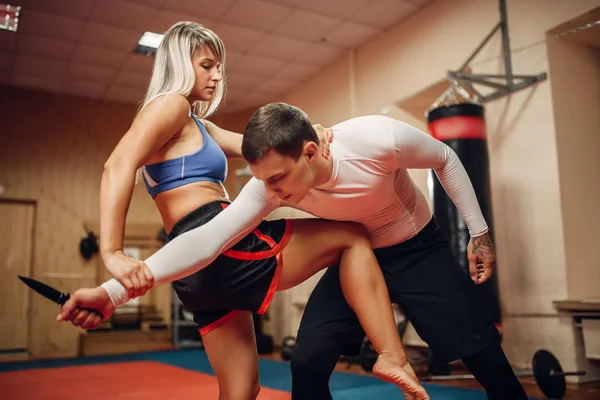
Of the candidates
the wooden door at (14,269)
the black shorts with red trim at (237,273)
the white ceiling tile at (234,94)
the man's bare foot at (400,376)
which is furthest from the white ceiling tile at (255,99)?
the man's bare foot at (400,376)

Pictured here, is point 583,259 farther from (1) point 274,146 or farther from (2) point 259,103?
(2) point 259,103

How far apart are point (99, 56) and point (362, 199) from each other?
5595mm

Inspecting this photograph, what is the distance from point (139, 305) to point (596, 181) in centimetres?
575

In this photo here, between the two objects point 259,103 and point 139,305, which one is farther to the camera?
point 259,103

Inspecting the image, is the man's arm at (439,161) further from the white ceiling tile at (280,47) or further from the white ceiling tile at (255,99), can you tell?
the white ceiling tile at (255,99)

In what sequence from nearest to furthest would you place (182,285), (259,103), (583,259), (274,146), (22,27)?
(274,146) < (182,285) < (583,259) < (22,27) < (259,103)

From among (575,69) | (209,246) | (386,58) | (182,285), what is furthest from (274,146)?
(386,58)

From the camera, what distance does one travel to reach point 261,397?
340 centimetres

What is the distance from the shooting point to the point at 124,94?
7469mm

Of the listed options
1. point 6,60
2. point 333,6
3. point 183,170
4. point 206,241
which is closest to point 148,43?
point 6,60

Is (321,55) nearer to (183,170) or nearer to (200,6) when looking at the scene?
(200,6)

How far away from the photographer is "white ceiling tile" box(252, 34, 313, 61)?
586 centimetres

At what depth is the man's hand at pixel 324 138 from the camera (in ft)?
4.84

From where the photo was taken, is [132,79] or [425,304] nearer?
[425,304]
